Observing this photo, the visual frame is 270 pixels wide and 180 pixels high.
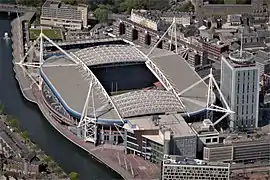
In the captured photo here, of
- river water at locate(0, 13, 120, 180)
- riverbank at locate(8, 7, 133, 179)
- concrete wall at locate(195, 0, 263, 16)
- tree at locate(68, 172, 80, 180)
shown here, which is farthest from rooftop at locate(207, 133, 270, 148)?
concrete wall at locate(195, 0, 263, 16)

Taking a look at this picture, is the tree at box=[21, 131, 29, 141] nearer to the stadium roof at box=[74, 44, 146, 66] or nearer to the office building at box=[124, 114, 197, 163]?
the office building at box=[124, 114, 197, 163]

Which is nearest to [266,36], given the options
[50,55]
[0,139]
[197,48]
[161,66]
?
[197,48]

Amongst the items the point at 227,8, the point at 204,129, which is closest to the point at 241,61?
the point at 204,129

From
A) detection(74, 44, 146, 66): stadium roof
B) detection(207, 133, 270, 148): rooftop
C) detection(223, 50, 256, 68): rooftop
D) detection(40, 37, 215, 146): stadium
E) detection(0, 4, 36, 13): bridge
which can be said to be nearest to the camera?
detection(207, 133, 270, 148): rooftop

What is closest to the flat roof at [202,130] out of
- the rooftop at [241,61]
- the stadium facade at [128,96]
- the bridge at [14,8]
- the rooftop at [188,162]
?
the stadium facade at [128,96]

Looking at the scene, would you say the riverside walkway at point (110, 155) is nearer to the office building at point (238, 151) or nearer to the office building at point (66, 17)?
the office building at point (238, 151)

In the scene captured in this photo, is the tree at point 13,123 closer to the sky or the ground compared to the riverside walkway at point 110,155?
closer to the sky

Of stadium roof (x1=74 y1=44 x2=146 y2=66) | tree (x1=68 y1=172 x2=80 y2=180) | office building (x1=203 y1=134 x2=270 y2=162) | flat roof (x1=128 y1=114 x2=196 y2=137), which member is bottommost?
tree (x1=68 y1=172 x2=80 y2=180)
